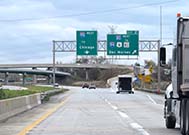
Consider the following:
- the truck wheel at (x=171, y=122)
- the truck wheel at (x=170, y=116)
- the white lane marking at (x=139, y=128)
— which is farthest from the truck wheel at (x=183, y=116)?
the truck wheel at (x=171, y=122)

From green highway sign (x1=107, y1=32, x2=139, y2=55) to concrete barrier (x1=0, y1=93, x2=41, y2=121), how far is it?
3312 centimetres

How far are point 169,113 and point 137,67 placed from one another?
100 m

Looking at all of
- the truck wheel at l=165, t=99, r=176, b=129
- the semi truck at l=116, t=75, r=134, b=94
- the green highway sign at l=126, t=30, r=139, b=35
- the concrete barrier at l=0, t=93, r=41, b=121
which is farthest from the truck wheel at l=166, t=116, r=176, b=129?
the semi truck at l=116, t=75, r=134, b=94

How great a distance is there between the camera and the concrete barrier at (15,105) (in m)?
23.9

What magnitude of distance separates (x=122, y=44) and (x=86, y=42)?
453 centimetres

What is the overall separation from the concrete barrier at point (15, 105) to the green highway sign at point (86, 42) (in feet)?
105

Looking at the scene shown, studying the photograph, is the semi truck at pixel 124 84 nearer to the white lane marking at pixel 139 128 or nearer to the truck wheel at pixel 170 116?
the white lane marking at pixel 139 128

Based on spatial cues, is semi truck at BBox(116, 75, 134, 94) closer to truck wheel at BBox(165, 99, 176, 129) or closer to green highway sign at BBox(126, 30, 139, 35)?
green highway sign at BBox(126, 30, 139, 35)

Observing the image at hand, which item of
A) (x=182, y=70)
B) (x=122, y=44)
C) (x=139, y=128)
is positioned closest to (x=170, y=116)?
(x=139, y=128)

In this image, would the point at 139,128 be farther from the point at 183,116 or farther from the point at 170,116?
the point at 183,116

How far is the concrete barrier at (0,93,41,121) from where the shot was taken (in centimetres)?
2386

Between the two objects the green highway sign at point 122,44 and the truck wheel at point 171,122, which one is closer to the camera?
the truck wheel at point 171,122

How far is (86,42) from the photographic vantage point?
70.8 metres

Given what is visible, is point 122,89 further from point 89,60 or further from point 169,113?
point 89,60
